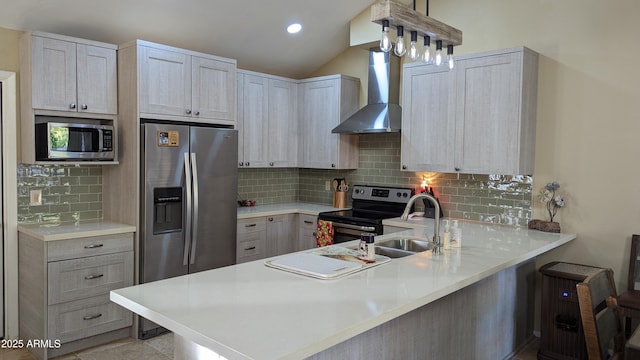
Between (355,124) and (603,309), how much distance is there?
3.07 metres

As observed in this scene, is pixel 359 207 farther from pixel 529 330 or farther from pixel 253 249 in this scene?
pixel 529 330

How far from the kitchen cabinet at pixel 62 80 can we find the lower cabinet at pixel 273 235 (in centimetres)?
145

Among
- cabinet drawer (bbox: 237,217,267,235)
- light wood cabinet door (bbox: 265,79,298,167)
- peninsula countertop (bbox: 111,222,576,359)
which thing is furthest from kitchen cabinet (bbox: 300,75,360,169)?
peninsula countertop (bbox: 111,222,576,359)

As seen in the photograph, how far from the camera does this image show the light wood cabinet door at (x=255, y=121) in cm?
509

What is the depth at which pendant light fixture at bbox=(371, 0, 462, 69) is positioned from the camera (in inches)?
90.7

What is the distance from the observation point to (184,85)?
4.22 m

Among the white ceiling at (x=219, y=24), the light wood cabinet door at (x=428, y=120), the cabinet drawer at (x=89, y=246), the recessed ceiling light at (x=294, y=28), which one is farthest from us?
the recessed ceiling light at (x=294, y=28)

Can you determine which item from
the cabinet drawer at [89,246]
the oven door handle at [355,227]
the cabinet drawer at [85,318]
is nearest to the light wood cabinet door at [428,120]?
the oven door handle at [355,227]

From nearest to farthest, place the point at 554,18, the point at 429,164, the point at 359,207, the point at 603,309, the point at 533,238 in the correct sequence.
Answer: the point at 603,309 < the point at 533,238 < the point at 554,18 < the point at 429,164 < the point at 359,207

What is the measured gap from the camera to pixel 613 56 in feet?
12.2

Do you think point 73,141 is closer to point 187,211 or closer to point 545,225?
point 187,211

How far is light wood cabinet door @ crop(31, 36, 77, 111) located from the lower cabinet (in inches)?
73.5

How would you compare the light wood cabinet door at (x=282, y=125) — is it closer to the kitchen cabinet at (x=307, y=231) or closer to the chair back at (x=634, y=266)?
the kitchen cabinet at (x=307, y=231)

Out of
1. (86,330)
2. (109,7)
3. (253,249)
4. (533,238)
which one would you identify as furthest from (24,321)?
(533,238)
